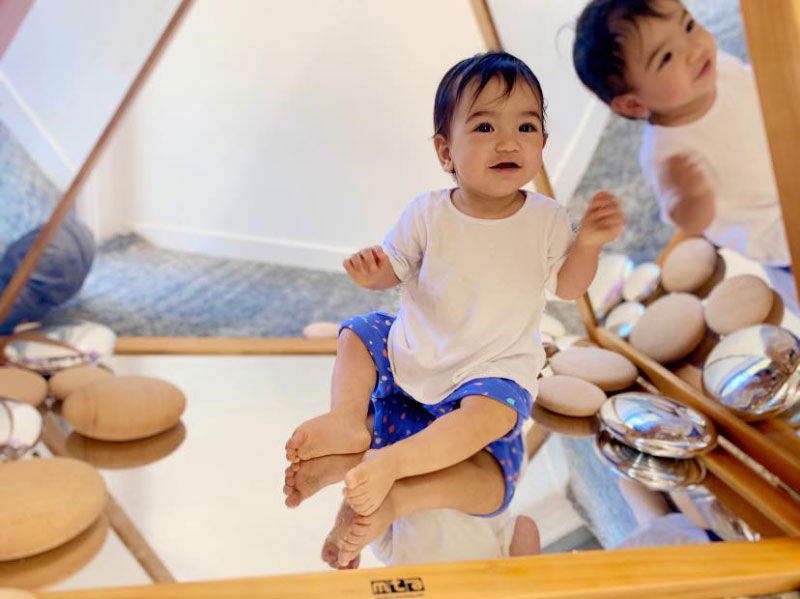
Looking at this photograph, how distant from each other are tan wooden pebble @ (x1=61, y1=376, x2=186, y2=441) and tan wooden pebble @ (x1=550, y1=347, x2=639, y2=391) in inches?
12.0

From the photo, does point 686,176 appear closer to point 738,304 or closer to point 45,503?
point 738,304

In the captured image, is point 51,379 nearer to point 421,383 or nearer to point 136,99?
point 136,99

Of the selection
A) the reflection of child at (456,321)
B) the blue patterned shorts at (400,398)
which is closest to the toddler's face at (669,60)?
the reflection of child at (456,321)

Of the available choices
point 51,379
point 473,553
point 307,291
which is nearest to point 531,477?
point 473,553

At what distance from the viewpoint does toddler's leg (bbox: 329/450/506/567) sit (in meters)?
0.41

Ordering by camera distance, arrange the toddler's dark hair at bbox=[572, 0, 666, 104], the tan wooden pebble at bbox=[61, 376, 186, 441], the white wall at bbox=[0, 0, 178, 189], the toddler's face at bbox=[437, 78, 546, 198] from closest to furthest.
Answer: the toddler's face at bbox=[437, 78, 546, 198] < the toddler's dark hair at bbox=[572, 0, 666, 104] < the tan wooden pebble at bbox=[61, 376, 186, 441] < the white wall at bbox=[0, 0, 178, 189]

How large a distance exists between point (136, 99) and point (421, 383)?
51cm

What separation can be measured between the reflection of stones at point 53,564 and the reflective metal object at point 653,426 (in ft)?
1.29

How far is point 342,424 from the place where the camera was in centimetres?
42

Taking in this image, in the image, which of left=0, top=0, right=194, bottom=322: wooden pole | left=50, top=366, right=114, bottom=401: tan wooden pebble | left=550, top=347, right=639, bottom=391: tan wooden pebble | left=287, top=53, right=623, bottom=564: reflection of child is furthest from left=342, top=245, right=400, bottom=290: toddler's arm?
left=0, top=0, right=194, bottom=322: wooden pole

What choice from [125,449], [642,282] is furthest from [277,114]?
[642,282]

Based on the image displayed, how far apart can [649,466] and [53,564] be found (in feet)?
1.44

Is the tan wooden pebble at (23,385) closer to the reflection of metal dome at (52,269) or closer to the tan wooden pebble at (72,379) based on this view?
the tan wooden pebble at (72,379)

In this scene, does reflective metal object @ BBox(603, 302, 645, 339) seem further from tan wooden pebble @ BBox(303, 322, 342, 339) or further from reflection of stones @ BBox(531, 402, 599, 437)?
tan wooden pebble @ BBox(303, 322, 342, 339)
